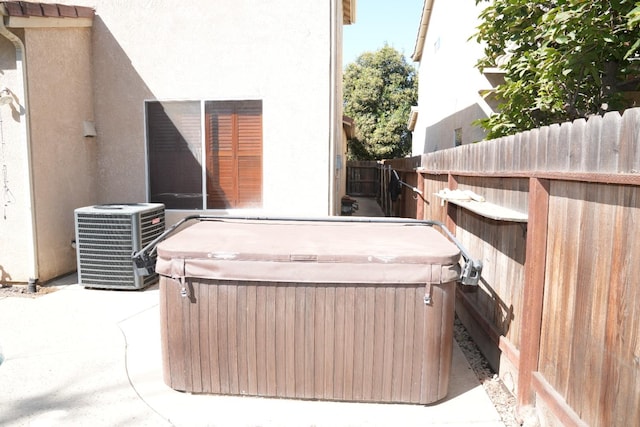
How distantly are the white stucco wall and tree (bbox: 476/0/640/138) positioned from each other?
8.88ft

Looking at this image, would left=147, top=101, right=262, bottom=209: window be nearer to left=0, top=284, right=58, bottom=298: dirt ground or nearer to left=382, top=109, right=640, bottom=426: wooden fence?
left=0, top=284, right=58, bottom=298: dirt ground

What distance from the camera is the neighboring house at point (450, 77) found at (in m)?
8.92

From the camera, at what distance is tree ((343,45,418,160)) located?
2473 cm

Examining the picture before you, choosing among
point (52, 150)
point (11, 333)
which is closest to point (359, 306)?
point (11, 333)

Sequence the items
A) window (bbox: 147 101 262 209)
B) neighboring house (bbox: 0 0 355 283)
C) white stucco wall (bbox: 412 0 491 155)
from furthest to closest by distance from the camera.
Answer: white stucco wall (bbox: 412 0 491 155) → window (bbox: 147 101 262 209) → neighboring house (bbox: 0 0 355 283)

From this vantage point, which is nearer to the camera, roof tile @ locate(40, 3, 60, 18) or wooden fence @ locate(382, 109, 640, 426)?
wooden fence @ locate(382, 109, 640, 426)

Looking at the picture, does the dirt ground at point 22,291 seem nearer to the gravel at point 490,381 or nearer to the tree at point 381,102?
the gravel at point 490,381

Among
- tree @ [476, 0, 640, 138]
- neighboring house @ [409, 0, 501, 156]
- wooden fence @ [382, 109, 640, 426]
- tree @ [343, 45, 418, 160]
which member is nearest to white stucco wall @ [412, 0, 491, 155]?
neighboring house @ [409, 0, 501, 156]

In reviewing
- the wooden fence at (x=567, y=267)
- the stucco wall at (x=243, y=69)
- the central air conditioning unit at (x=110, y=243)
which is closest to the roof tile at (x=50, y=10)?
the stucco wall at (x=243, y=69)

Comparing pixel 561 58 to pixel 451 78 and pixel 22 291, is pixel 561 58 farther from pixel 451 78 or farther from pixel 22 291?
pixel 451 78

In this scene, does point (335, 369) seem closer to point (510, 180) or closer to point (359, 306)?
point (359, 306)

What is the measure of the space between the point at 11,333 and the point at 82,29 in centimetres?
465

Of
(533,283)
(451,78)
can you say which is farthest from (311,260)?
(451,78)

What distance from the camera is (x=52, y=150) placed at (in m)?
5.98
